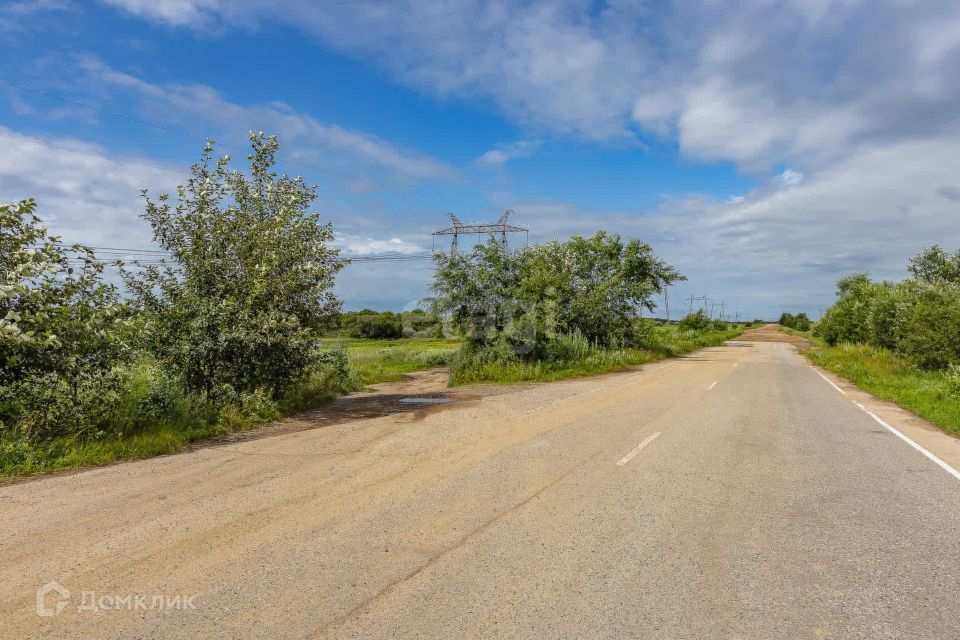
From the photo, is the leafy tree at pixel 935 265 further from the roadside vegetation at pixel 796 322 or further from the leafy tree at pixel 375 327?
the roadside vegetation at pixel 796 322

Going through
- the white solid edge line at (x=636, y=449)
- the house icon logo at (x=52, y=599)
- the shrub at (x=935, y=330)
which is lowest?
the house icon logo at (x=52, y=599)

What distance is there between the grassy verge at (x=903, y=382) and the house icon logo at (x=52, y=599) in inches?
559

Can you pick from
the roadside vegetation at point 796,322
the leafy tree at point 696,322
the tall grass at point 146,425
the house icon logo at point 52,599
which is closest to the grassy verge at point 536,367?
the tall grass at point 146,425

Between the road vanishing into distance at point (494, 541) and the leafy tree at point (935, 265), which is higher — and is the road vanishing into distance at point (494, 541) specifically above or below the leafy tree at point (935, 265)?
below

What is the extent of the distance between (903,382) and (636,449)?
1668 centimetres

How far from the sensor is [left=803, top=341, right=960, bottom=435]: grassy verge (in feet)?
43.1

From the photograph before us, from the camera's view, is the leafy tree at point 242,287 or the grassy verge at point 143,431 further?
the leafy tree at point 242,287

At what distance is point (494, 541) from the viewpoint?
4.91m

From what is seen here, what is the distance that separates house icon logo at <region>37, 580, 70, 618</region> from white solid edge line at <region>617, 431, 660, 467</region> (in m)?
6.13

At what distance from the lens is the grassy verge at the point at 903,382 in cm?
1314

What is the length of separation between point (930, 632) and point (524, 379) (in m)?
17.7

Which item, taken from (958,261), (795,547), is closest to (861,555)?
(795,547)

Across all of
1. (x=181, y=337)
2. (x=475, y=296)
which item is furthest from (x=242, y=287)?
(x=475, y=296)

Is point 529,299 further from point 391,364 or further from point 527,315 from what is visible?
point 391,364
